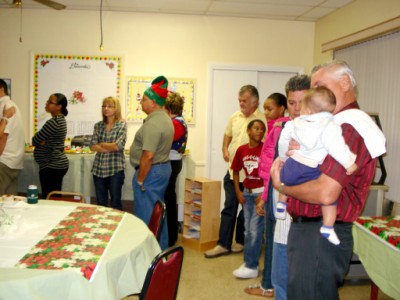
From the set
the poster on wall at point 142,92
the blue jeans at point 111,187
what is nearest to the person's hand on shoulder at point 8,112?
the blue jeans at point 111,187

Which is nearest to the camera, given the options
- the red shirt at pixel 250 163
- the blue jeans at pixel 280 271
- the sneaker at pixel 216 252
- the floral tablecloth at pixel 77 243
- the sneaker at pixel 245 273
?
the floral tablecloth at pixel 77 243

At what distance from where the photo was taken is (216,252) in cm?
388

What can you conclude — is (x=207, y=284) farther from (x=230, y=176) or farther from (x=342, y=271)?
(x=342, y=271)

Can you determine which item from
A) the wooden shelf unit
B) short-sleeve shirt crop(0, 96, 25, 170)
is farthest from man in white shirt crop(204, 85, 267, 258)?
short-sleeve shirt crop(0, 96, 25, 170)

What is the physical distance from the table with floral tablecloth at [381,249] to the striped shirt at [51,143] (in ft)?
8.50

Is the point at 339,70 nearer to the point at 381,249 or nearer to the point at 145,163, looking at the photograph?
the point at 381,249

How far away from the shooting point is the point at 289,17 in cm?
528

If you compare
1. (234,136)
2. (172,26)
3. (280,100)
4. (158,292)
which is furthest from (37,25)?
(158,292)

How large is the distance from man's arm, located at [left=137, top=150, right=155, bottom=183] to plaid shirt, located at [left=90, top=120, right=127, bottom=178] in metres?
0.81

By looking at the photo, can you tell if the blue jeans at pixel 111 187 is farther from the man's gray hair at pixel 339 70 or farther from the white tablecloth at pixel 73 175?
the man's gray hair at pixel 339 70

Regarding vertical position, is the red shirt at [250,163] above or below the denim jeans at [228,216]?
above

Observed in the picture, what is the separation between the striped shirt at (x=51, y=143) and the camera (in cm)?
374

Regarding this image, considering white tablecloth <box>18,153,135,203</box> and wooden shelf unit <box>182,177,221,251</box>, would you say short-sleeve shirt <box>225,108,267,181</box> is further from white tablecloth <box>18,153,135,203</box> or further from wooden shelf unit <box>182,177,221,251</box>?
white tablecloth <box>18,153,135,203</box>

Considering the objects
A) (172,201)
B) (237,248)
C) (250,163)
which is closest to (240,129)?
(250,163)
